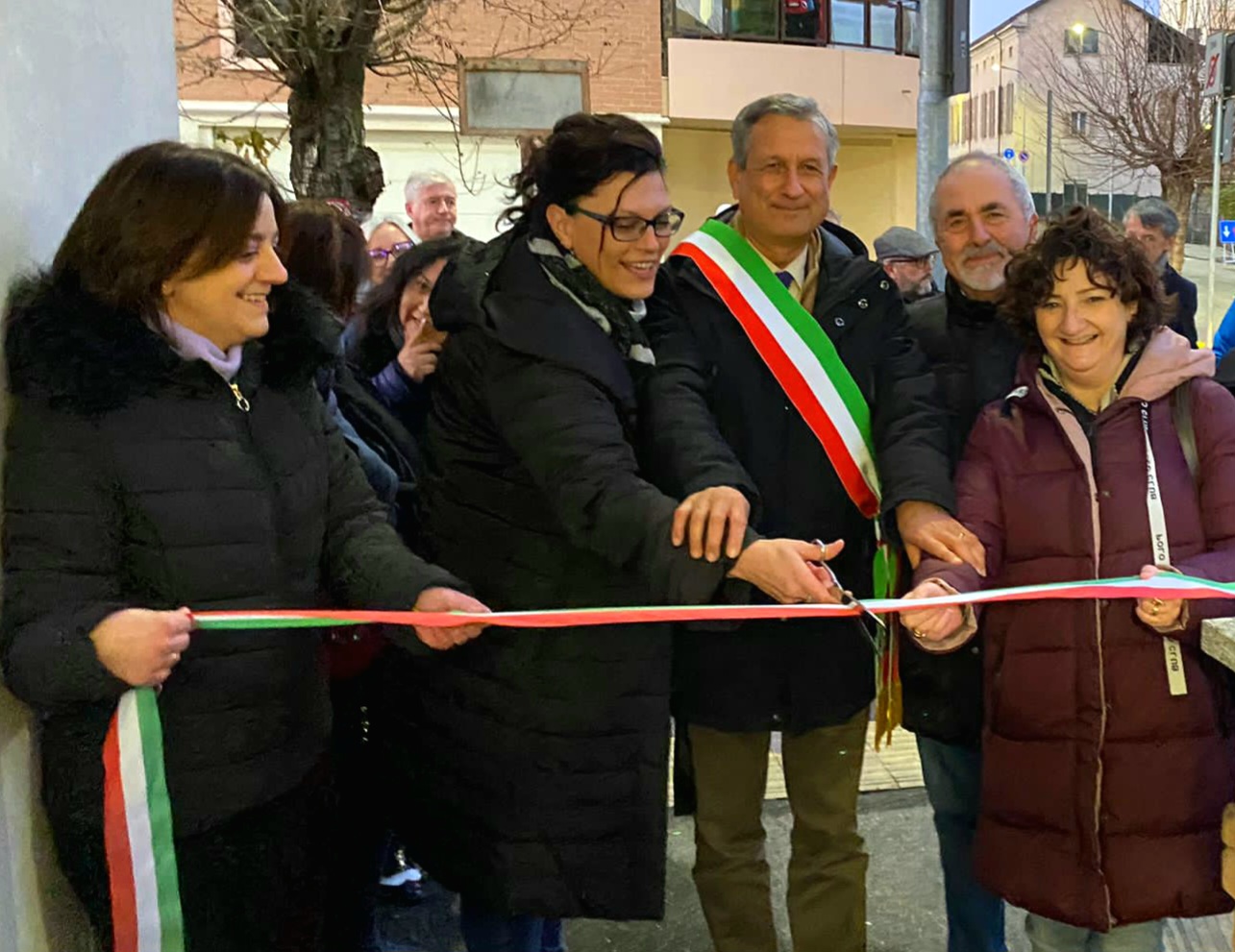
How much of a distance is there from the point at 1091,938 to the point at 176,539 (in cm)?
203

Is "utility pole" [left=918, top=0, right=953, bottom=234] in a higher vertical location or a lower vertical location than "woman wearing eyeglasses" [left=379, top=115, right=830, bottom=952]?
higher

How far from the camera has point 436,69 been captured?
6516mm

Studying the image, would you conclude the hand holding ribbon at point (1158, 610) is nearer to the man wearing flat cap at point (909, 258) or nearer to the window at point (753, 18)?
the man wearing flat cap at point (909, 258)

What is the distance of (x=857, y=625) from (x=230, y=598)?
1.37 meters

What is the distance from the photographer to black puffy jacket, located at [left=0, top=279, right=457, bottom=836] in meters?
1.83

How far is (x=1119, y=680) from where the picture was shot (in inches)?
91.5

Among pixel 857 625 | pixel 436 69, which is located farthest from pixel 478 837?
pixel 436 69

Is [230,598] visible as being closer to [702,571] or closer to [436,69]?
[702,571]

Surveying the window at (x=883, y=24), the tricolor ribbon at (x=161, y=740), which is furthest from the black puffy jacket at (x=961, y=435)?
the window at (x=883, y=24)

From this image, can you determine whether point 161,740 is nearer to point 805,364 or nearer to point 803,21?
point 805,364

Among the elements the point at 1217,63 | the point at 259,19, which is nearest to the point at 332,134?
the point at 259,19

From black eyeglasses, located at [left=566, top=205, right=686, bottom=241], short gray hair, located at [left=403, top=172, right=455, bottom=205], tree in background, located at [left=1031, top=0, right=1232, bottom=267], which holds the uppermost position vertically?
tree in background, located at [left=1031, top=0, right=1232, bottom=267]

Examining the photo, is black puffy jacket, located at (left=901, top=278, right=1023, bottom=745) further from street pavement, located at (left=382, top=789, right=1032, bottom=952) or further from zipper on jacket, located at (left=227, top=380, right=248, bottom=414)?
zipper on jacket, located at (left=227, top=380, right=248, bottom=414)

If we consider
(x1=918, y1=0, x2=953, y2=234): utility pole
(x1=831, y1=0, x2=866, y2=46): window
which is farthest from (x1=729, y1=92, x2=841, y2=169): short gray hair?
(x1=831, y1=0, x2=866, y2=46): window
